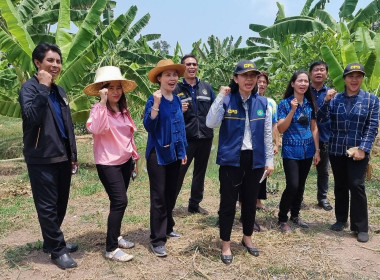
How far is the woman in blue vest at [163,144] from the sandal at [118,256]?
31cm

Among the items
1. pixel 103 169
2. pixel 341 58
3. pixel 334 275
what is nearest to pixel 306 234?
Result: pixel 334 275

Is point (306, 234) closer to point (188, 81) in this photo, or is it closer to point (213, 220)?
point (213, 220)

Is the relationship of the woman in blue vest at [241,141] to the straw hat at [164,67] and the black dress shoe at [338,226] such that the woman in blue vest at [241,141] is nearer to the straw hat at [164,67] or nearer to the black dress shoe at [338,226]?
the straw hat at [164,67]

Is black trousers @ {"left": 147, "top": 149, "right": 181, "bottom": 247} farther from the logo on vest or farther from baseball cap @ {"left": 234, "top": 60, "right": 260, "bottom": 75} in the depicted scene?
baseball cap @ {"left": 234, "top": 60, "right": 260, "bottom": 75}

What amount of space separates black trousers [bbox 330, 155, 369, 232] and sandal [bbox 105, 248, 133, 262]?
2.59 metres

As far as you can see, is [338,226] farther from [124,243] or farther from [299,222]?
[124,243]

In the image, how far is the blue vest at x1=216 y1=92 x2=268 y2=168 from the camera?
Result: 3.53m

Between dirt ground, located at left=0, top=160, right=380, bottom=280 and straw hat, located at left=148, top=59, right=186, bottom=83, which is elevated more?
straw hat, located at left=148, top=59, right=186, bottom=83

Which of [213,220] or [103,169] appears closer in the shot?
[103,169]

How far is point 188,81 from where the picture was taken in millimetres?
4812

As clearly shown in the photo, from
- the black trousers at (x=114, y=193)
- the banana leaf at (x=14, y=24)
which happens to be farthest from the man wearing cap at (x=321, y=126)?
the banana leaf at (x=14, y=24)

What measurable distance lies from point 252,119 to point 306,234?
1796 mm

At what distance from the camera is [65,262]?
139 inches

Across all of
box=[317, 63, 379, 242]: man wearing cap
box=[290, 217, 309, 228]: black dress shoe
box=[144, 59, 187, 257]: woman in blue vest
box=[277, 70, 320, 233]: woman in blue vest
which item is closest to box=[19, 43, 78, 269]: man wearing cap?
box=[144, 59, 187, 257]: woman in blue vest
